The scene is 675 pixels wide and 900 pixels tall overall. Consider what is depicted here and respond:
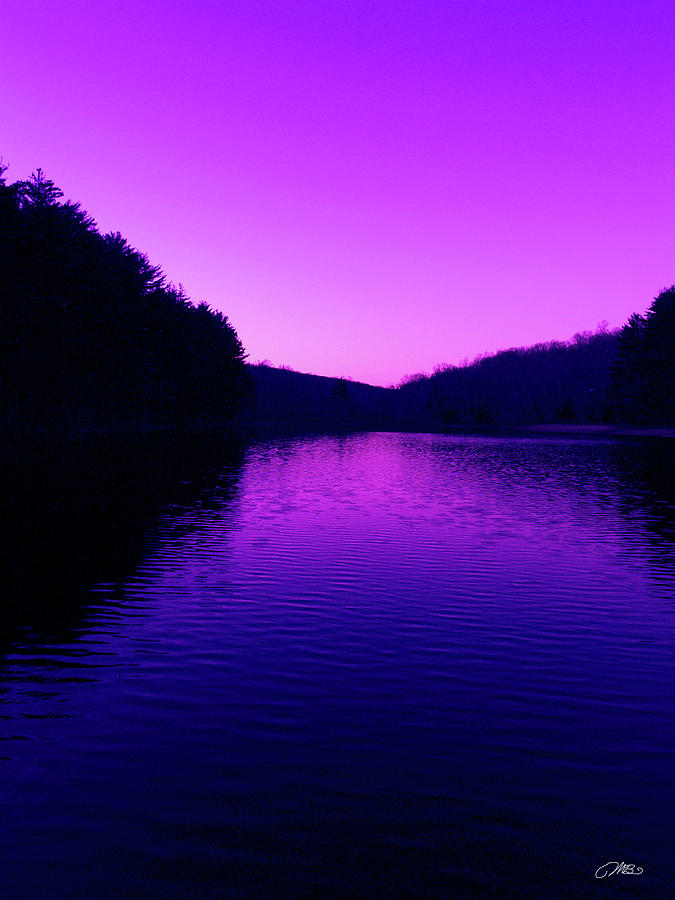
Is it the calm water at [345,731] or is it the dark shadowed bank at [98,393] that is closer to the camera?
the calm water at [345,731]

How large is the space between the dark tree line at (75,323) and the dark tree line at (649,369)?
243ft

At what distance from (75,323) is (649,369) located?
9314 cm

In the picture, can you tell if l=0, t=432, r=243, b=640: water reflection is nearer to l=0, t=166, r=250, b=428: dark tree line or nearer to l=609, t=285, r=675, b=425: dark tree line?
l=0, t=166, r=250, b=428: dark tree line

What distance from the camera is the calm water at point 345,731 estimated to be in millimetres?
5699

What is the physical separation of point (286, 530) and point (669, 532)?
12.2 m

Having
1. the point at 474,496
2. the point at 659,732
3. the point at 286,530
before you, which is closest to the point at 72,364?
the point at 474,496
